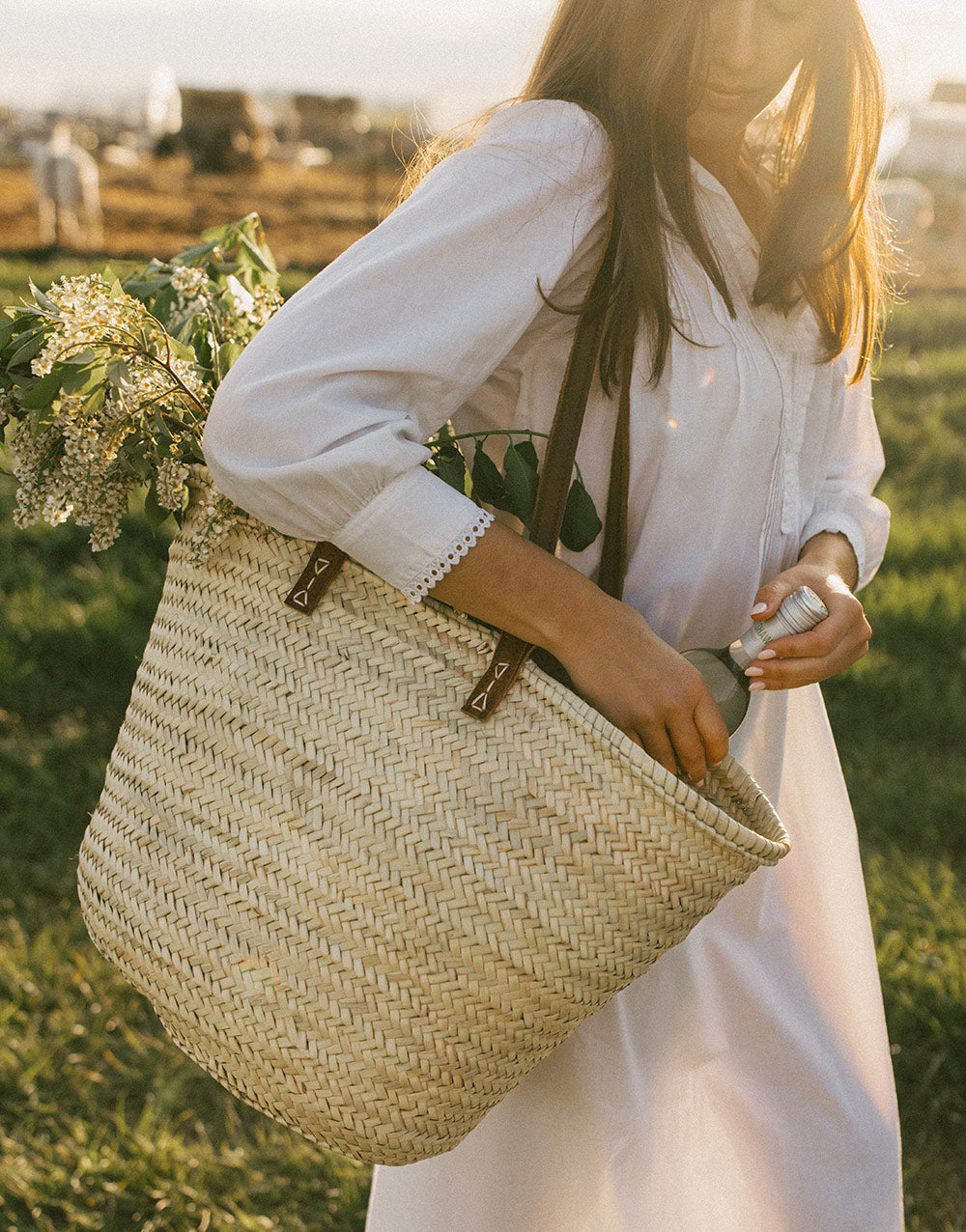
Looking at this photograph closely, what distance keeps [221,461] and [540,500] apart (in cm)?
32

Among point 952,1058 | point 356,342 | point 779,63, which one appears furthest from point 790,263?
point 952,1058

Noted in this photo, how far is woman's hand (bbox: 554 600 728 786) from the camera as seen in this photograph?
3.70 ft

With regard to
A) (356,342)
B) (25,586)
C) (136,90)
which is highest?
(356,342)

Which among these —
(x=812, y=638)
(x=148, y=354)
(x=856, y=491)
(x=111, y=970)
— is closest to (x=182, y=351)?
(x=148, y=354)

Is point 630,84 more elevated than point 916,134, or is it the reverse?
point 630,84

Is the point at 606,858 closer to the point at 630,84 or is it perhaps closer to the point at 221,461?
the point at 221,461

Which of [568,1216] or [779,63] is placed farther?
[568,1216]

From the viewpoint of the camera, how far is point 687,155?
4.09ft

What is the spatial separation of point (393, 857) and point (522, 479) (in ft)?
1.32

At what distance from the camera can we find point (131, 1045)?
2.51 meters

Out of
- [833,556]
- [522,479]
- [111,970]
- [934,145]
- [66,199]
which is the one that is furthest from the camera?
[934,145]

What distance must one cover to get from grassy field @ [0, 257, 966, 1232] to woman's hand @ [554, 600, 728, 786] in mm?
1414

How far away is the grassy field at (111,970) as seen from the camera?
2164 mm

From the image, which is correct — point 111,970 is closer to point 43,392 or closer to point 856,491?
point 43,392
